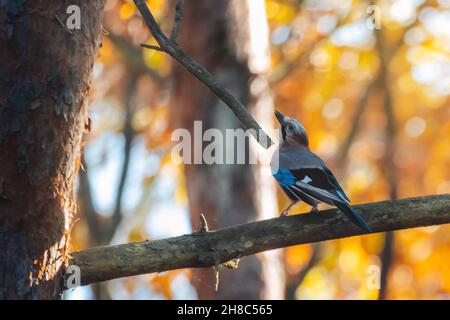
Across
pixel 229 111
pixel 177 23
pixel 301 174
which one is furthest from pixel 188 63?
pixel 229 111

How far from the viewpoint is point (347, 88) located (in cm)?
1254

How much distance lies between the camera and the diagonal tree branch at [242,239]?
13.6ft

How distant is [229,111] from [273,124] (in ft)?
1.80

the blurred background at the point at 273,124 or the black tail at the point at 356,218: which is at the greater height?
the blurred background at the point at 273,124

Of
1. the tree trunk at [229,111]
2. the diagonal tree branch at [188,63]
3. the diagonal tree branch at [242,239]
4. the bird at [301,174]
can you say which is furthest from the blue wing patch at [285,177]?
the tree trunk at [229,111]

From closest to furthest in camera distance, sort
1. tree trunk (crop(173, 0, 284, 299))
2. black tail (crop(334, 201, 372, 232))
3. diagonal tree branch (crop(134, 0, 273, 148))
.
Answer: diagonal tree branch (crop(134, 0, 273, 148)), black tail (crop(334, 201, 372, 232)), tree trunk (crop(173, 0, 284, 299))

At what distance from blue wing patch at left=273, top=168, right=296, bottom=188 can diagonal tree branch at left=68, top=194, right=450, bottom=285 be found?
1.19 m

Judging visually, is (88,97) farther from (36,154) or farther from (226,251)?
(226,251)

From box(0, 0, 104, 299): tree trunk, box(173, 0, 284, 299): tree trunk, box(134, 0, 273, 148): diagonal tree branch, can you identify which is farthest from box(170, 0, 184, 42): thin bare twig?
box(173, 0, 284, 299): tree trunk

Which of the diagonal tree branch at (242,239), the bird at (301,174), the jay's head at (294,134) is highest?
the jay's head at (294,134)

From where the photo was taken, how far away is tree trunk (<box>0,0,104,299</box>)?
381 cm

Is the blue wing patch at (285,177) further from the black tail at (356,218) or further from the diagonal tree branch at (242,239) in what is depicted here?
the black tail at (356,218)

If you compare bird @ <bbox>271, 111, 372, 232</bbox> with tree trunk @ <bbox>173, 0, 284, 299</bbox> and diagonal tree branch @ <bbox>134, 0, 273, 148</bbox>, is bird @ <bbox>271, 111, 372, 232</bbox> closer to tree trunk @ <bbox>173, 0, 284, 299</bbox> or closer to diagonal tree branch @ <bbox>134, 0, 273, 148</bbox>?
diagonal tree branch @ <bbox>134, 0, 273, 148</bbox>

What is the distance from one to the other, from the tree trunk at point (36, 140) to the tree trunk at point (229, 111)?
433 centimetres
